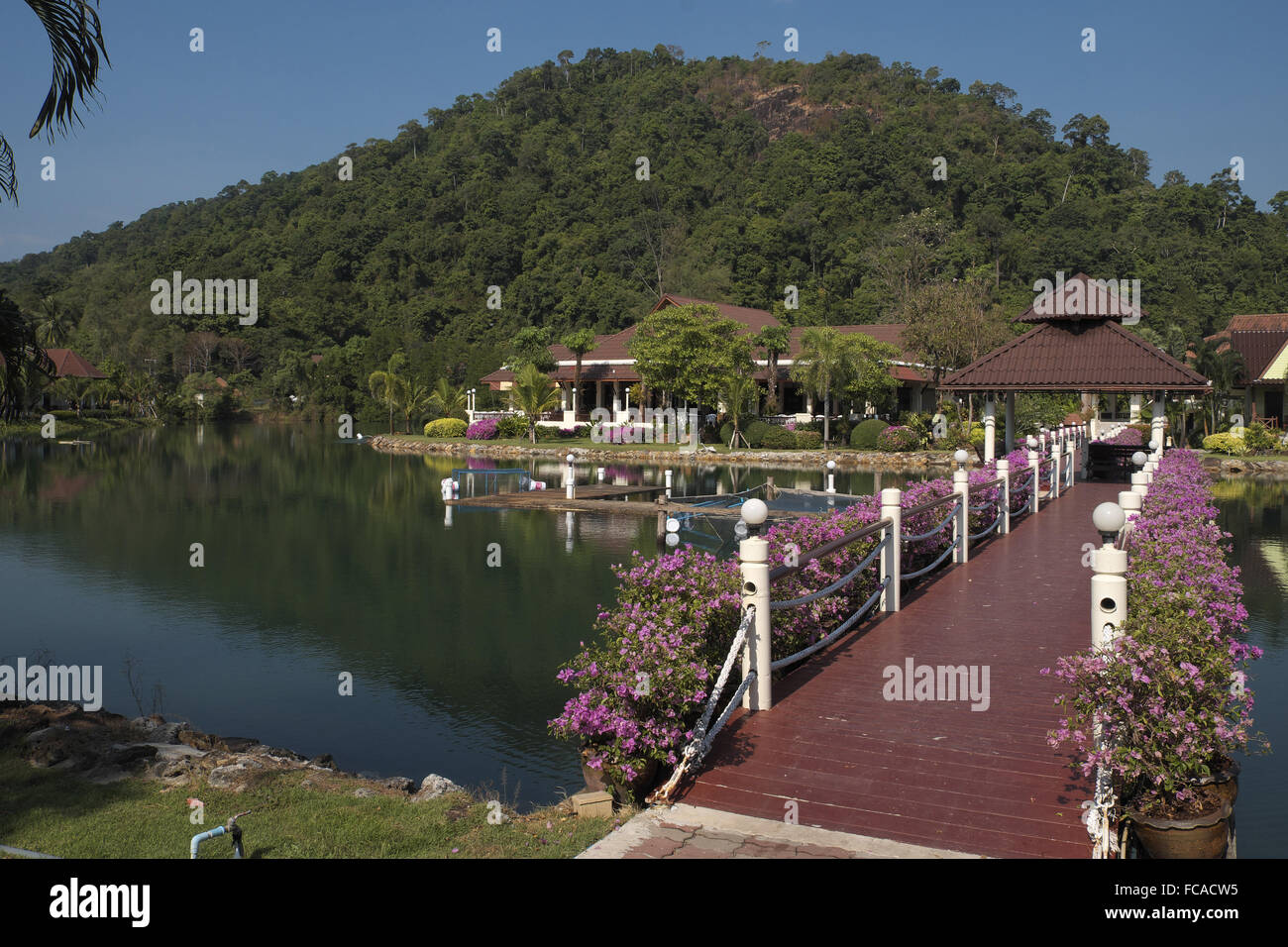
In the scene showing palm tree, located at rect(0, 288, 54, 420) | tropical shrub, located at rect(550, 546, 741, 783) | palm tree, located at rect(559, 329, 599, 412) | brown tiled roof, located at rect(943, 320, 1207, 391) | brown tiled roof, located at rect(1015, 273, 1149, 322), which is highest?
palm tree, located at rect(559, 329, 599, 412)

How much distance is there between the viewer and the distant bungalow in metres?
45.9

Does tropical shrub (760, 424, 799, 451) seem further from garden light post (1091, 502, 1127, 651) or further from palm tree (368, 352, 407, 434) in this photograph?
garden light post (1091, 502, 1127, 651)

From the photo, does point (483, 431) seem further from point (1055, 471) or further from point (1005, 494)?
point (1005, 494)

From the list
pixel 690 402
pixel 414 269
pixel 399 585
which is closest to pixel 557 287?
pixel 414 269

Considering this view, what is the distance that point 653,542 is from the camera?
21.2 metres

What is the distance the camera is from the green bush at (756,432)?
138ft

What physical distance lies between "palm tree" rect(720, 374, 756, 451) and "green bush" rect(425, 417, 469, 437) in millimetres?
17057

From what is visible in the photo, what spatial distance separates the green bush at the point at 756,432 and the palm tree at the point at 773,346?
146 cm

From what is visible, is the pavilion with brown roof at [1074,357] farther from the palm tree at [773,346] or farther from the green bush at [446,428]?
the green bush at [446,428]

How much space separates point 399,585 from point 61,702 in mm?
6977

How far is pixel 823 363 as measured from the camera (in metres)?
40.5

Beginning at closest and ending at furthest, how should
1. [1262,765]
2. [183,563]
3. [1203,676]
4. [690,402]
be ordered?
1. [1203,676]
2. [1262,765]
3. [183,563]
4. [690,402]

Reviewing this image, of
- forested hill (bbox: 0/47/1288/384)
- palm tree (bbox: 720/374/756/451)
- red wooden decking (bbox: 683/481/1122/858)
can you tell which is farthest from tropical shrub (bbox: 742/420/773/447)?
red wooden decking (bbox: 683/481/1122/858)
